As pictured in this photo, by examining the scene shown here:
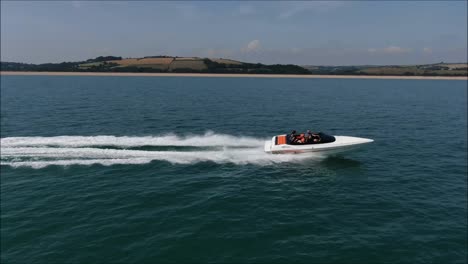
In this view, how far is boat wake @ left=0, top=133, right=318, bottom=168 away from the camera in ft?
99.9

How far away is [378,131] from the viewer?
46438mm

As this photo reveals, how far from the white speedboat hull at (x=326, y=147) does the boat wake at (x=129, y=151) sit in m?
0.75

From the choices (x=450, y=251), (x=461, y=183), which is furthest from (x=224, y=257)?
(x=461, y=183)

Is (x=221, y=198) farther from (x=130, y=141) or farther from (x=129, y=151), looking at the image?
(x=130, y=141)

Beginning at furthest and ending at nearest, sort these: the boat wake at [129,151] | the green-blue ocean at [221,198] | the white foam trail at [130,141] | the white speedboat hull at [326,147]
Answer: the white foam trail at [130,141]
the white speedboat hull at [326,147]
the boat wake at [129,151]
the green-blue ocean at [221,198]

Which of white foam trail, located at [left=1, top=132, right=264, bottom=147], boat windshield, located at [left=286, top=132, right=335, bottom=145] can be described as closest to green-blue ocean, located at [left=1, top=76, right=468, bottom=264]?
white foam trail, located at [left=1, top=132, right=264, bottom=147]

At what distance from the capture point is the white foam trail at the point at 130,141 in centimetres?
3450

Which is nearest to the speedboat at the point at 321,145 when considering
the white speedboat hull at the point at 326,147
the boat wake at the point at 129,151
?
the white speedboat hull at the point at 326,147

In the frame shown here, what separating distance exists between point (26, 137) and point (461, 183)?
153 ft

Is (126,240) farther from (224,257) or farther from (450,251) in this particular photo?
(450,251)

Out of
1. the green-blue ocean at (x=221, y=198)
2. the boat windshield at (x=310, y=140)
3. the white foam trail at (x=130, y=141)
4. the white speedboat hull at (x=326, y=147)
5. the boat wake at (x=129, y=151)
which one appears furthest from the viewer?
the white foam trail at (x=130, y=141)

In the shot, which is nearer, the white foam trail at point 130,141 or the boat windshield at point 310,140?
the boat windshield at point 310,140

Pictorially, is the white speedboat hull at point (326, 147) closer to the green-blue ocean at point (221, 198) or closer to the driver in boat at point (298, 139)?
the driver in boat at point (298, 139)

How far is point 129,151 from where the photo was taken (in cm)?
3256
